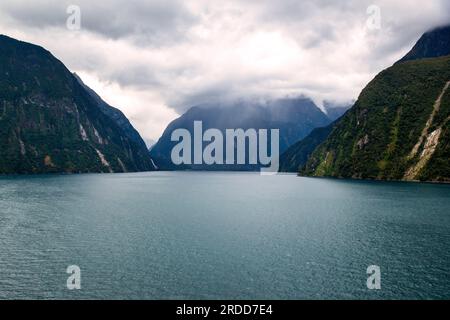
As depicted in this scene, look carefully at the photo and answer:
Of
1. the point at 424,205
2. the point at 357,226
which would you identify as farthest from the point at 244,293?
the point at 424,205

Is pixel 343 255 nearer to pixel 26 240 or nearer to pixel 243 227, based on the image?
pixel 243 227

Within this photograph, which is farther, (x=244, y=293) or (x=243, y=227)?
(x=243, y=227)
